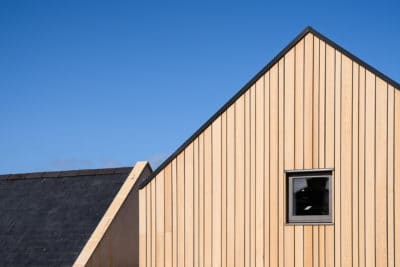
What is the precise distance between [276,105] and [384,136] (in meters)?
1.93

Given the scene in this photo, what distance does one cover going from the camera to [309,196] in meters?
9.55

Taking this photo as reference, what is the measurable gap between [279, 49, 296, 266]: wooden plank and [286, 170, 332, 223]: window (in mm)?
211

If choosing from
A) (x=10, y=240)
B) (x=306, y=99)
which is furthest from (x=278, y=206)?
(x=10, y=240)

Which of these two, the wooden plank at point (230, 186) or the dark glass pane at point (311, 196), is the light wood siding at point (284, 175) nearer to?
the wooden plank at point (230, 186)

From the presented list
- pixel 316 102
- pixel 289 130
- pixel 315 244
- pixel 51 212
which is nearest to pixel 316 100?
pixel 316 102

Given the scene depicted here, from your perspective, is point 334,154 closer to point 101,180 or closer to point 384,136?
point 384,136

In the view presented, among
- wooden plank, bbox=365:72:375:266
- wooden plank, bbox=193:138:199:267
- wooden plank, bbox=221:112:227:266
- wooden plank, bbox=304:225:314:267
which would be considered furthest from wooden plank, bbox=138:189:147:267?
wooden plank, bbox=365:72:375:266

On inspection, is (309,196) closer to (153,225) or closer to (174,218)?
(174,218)

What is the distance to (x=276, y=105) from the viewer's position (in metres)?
9.80

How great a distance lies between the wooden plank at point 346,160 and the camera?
9.16 meters

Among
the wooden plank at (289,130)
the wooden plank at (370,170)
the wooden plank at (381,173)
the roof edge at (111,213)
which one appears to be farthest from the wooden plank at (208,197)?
the roof edge at (111,213)

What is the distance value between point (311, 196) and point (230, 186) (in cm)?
150

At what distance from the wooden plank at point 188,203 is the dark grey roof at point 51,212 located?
12.2ft

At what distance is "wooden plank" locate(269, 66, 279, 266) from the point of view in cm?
964
